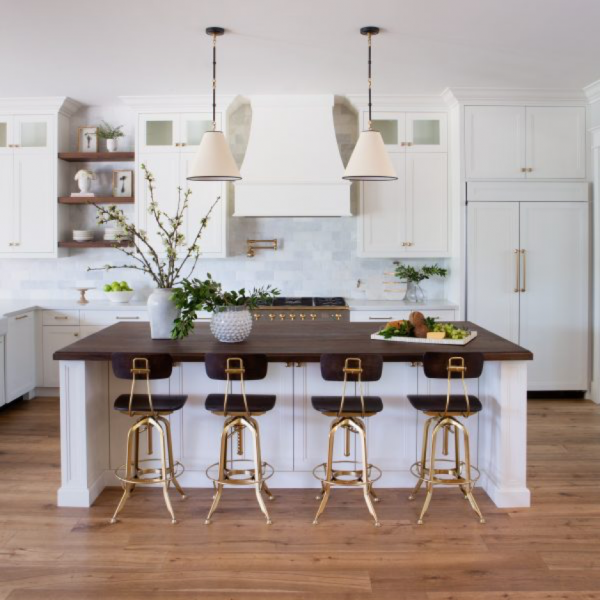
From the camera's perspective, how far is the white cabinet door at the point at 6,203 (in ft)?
20.4

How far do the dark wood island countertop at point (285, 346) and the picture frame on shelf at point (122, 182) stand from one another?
8.35ft

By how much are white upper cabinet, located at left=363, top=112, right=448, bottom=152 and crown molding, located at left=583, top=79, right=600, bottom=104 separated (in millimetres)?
1199

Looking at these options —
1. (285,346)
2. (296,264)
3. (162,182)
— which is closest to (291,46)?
(162,182)

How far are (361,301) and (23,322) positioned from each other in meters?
3.01

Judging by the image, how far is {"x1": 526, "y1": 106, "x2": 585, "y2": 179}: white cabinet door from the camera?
5980mm

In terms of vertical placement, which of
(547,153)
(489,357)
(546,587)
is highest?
(547,153)

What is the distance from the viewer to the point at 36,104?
6.18m

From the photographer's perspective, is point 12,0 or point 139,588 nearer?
point 139,588

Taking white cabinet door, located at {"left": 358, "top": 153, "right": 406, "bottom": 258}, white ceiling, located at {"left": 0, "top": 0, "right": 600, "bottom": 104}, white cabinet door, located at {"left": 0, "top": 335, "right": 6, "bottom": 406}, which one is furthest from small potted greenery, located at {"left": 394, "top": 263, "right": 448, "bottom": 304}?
white cabinet door, located at {"left": 0, "top": 335, "right": 6, "bottom": 406}

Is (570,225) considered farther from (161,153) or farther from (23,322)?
(23,322)

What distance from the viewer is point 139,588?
2.78 meters

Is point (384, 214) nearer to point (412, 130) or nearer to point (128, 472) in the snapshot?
point (412, 130)

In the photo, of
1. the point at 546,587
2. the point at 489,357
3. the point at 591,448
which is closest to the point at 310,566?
the point at 546,587

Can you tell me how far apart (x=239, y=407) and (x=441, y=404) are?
1031mm
